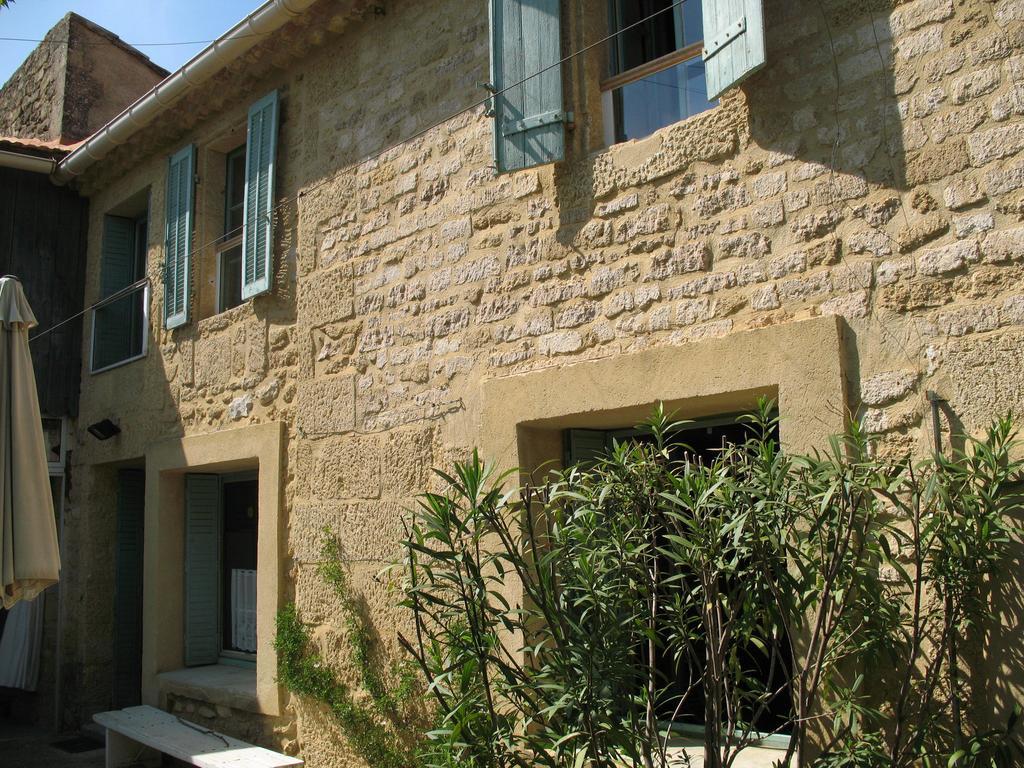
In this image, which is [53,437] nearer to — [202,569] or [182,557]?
[182,557]

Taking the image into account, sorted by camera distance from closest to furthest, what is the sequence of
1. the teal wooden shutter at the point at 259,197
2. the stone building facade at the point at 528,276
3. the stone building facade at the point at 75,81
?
the stone building facade at the point at 528,276 → the teal wooden shutter at the point at 259,197 → the stone building facade at the point at 75,81

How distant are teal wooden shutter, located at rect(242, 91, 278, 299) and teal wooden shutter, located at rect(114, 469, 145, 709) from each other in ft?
9.41

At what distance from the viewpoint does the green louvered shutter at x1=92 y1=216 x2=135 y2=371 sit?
8414 mm

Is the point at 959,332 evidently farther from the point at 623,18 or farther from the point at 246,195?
the point at 246,195

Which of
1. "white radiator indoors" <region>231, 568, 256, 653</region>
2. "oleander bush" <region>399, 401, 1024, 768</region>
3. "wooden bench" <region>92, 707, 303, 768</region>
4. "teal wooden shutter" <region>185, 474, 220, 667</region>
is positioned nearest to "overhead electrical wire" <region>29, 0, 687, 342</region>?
"teal wooden shutter" <region>185, 474, 220, 667</region>

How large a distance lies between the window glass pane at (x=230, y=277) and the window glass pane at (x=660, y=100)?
3.72m

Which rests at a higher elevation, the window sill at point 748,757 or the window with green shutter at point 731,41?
the window with green shutter at point 731,41

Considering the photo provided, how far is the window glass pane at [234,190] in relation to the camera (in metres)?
7.49

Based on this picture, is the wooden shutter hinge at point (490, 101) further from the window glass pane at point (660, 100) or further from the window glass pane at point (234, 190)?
the window glass pane at point (234, 190)

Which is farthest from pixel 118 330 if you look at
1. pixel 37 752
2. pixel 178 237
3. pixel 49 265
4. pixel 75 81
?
pixel 37 752

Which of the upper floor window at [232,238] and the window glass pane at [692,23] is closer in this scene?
the window glass pane at [692,23]

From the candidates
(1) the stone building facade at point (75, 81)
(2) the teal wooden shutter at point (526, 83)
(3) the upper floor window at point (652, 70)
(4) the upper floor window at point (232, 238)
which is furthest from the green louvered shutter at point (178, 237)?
(3) the upper floor window at point (652, 70)

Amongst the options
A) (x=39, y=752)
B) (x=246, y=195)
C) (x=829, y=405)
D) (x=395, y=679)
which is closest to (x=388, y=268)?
(x=246, y=195)

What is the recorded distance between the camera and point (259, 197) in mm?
6598
